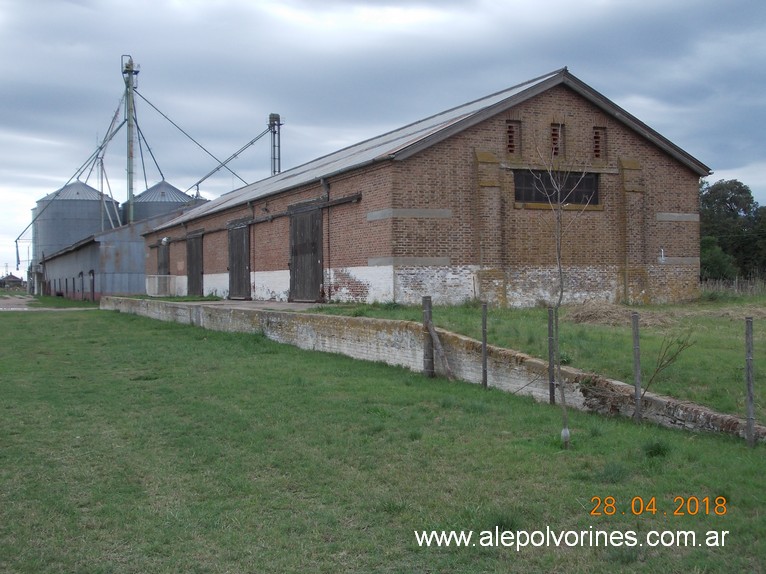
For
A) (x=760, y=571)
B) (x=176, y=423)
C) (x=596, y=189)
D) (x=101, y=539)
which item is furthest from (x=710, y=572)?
(x=596, y=189)

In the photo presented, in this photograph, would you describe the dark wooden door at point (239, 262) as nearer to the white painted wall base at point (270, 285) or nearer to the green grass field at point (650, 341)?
the white painted wall base at point (270, 285)

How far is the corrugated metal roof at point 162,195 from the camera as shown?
59.4 meters

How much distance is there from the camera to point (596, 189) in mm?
21641

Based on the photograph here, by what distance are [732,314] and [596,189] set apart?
6.56 m

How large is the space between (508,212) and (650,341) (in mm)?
9494

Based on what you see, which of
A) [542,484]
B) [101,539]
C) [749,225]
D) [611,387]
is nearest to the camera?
[101,539]

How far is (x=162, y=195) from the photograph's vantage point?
59.7 m

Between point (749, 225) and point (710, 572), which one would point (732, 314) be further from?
point (749, 225)

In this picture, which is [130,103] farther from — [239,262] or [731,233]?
[731,233]

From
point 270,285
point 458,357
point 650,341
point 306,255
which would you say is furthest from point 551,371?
point 270,285

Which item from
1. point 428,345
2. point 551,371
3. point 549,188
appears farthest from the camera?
point 549,188

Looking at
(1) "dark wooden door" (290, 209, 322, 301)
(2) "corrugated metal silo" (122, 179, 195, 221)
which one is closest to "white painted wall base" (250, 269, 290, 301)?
(1) "dark wooden door" (290, 209, 322, 301)

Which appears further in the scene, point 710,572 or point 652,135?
point 652,135

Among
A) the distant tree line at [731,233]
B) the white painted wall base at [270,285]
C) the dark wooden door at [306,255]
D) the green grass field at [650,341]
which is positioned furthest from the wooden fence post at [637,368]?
the distant tree line at [731,233]
